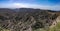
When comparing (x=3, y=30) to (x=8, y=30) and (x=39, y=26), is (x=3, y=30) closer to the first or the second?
(x=8, y=30)

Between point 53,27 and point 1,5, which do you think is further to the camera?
point 1,5

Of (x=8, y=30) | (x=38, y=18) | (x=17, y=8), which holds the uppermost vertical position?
(x=17, y=8)

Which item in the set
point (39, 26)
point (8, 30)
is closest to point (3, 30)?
point (8, 30)

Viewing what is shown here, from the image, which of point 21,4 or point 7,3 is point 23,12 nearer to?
point 21,4

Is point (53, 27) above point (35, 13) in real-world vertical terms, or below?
below

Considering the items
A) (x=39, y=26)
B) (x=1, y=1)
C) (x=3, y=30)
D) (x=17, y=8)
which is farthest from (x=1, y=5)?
(x=39, y=26)

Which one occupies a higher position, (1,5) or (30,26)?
(1,5)
